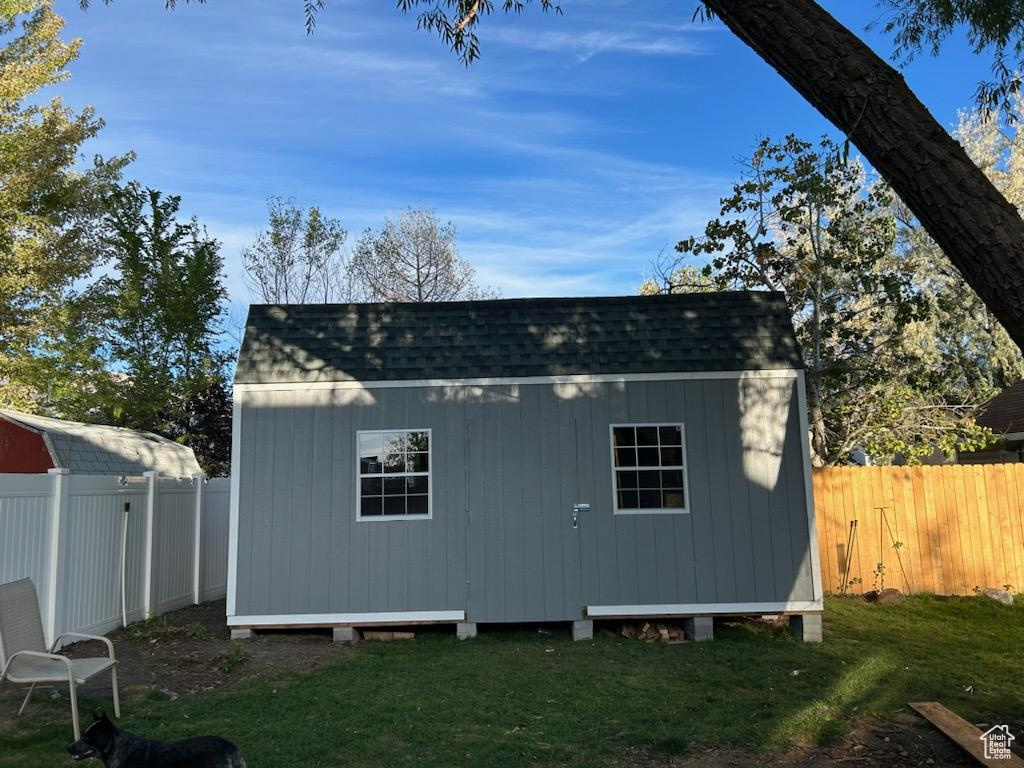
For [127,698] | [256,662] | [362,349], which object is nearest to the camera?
[127,698]

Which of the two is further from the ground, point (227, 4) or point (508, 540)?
point (227, 4)

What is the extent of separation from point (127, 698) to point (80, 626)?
211 cm

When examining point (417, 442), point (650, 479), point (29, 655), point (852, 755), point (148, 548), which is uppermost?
point (417, 442)

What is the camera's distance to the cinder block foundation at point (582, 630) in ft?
26.6

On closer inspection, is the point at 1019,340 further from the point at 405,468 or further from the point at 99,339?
the point at 99,339

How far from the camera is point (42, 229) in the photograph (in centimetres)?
1418

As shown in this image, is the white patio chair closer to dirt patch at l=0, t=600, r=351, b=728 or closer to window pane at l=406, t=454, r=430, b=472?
dirt patch at l=0, t=600, r=351, b=728

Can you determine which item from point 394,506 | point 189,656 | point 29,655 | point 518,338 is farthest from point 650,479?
point 29,655

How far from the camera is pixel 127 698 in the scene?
5.54 meters

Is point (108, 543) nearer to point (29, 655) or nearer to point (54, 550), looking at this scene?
point (54, 550)

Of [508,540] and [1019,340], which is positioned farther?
[508,540]

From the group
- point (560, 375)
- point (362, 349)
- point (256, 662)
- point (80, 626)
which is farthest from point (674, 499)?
point (80, 626)

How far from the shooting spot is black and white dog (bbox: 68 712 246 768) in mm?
3463

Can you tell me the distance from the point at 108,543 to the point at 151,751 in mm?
4959
